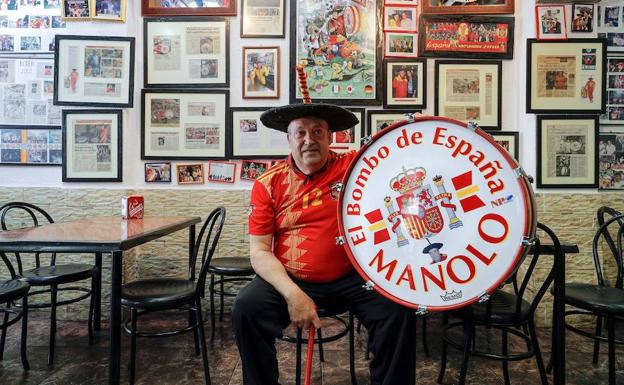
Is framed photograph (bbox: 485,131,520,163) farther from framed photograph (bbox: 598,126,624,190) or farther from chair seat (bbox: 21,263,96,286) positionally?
chair seat (bbox: 21,263,96,286)

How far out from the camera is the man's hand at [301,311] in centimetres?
142

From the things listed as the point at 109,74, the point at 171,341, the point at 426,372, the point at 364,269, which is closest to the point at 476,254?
the point at 364,269

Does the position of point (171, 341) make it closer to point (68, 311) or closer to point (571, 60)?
point (68, 311)

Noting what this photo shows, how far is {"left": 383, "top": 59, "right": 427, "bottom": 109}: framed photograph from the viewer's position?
296 cm

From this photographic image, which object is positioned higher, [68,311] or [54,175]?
[54,175]

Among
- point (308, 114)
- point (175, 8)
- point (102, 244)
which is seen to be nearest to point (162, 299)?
point (102, 244)

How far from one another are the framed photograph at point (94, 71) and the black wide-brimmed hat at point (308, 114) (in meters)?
1.77

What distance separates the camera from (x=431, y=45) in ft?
9.71

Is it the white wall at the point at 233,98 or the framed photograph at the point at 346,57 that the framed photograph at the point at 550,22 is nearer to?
the white wall at the point at 233,98

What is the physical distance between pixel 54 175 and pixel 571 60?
4245 mm

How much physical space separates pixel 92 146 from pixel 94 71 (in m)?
0.60

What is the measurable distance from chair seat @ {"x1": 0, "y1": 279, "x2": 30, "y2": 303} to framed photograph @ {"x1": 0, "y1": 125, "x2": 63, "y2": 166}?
59.5 inches


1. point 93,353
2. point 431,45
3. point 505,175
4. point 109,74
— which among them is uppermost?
point 431,45

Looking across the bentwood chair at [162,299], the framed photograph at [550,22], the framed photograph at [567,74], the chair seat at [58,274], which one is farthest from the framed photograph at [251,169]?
the framed photograph at [550,22]
